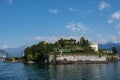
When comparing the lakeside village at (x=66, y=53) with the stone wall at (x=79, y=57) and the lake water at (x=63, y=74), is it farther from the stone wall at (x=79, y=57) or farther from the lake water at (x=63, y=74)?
the lake water at (x=63, y=74)

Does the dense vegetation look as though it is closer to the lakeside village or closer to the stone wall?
the lakeside village

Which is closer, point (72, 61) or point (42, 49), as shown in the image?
point (72, 61)

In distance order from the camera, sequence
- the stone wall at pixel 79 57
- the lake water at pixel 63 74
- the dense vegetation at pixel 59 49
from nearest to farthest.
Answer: the lake water at pixel 63 74 < the stone wall at pixel 79 57 < the dense vegetation at pixel 59 49

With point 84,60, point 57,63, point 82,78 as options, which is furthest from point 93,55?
point 82,78

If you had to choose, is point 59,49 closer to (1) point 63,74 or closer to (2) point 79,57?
(2) point 79,57

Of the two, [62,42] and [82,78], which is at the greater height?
[62,42]

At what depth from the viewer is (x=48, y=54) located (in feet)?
563

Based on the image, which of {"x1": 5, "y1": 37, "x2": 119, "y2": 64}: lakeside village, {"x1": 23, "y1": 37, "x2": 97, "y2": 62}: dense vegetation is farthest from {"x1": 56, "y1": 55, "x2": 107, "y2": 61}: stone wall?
{"x1": 23, "y1": 37, "x2": 97, "y2": 62}: dense vegetation

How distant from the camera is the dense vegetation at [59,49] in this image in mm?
175625

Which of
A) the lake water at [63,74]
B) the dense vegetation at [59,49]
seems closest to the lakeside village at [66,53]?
the dense vegetation at [59,49]

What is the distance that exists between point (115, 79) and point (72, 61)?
89.0 meters

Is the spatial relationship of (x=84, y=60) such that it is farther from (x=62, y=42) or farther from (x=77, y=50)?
(x=62, y=42)

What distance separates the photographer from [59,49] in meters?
180

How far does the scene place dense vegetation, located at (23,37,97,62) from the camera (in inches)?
6914
